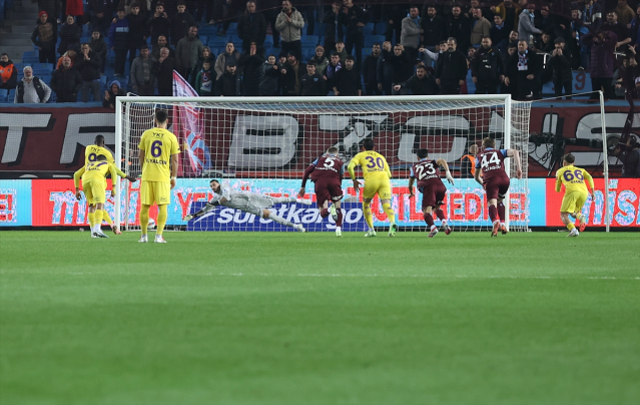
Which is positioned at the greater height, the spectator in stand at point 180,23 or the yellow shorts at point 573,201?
the spectator in stand at point 180,23

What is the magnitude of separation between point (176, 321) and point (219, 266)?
4032mm

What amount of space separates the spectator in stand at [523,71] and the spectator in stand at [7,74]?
43.5 ft

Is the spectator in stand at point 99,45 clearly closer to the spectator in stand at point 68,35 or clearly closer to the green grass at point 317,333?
the spectator in stand at point 68,35

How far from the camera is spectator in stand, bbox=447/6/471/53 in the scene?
23.8 metres

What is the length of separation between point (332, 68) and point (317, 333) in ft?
62.7

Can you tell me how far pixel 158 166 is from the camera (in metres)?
13.9

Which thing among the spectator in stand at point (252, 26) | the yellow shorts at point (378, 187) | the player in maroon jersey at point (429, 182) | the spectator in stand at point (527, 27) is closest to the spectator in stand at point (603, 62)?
the spectator in stand at point (527, 27)

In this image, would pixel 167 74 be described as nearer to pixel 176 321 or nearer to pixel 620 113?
pixel 620 113

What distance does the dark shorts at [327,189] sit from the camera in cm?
1889

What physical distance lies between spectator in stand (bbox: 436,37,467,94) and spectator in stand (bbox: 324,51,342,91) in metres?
2.50

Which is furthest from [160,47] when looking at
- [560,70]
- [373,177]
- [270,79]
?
[560,70]

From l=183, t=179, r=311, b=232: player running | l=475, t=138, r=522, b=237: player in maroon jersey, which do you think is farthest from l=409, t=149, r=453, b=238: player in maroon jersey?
l=183, t=179, r=311, b=232: player running

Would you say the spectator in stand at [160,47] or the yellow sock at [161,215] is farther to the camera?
the spectator in stand at [160,47]

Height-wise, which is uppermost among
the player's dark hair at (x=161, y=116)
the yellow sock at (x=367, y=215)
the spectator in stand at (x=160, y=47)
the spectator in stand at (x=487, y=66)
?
the spectator in stand at (x=160, y=47)
